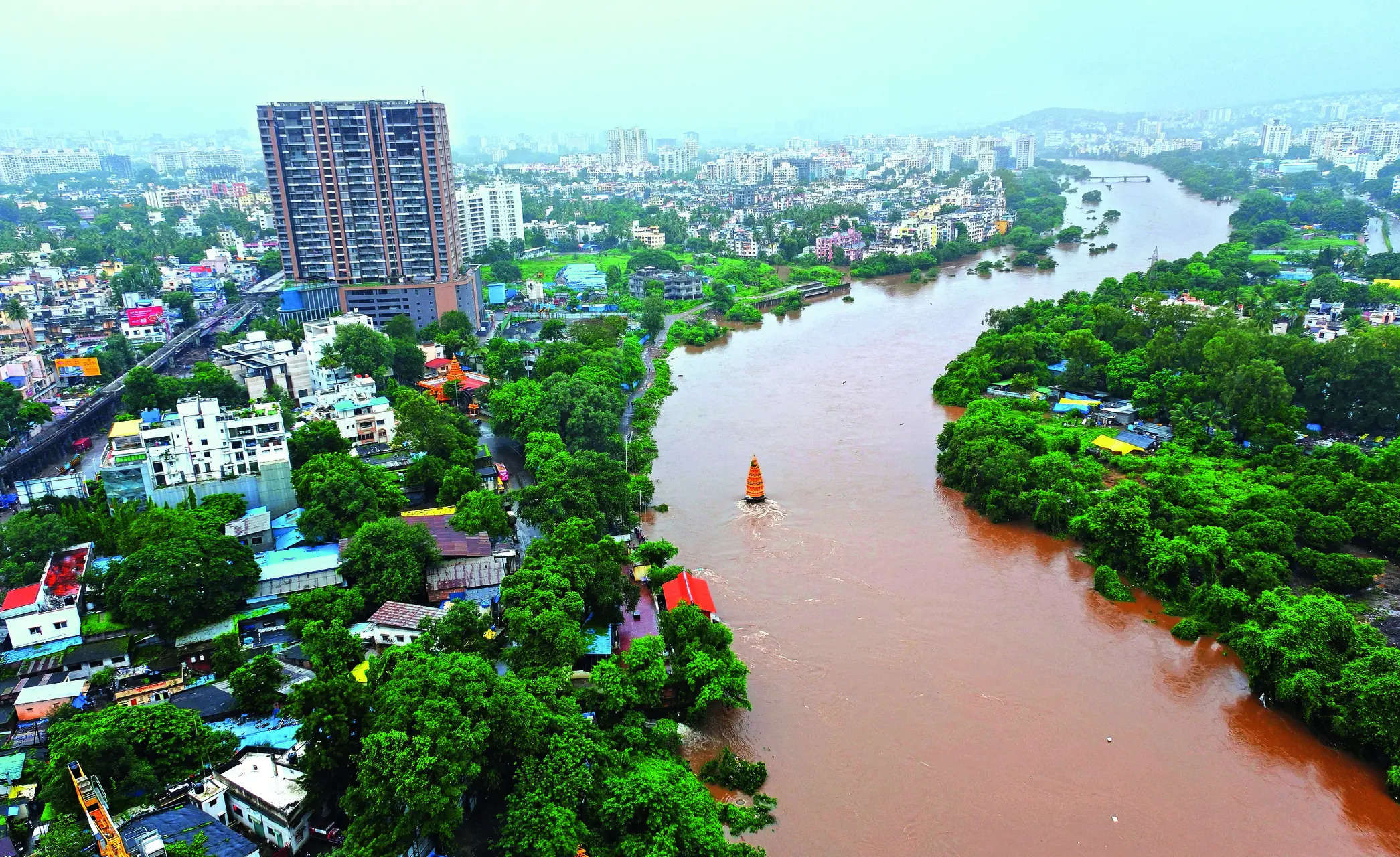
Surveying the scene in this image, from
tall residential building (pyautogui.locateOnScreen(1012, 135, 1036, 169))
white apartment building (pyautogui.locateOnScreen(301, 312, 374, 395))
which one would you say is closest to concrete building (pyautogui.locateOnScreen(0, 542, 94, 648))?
white apartment building (pyautogui.locateOnScreen(301, 312, 374, 395))

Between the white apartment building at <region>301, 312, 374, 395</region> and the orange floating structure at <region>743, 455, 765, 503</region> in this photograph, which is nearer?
the orange floating structure at <region>743, 455, 765, 503</region>

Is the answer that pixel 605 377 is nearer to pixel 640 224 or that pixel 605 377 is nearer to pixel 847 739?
pixel 847 739

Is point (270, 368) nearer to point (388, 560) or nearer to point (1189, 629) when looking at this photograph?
point (388, 560)

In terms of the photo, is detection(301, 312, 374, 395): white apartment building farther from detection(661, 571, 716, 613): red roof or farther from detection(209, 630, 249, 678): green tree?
detection(661, 571, 716, 613): red roof

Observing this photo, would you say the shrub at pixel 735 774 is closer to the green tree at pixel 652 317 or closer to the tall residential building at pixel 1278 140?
the green tree at pixel 652 317

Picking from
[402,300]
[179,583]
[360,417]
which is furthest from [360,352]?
[179,583]

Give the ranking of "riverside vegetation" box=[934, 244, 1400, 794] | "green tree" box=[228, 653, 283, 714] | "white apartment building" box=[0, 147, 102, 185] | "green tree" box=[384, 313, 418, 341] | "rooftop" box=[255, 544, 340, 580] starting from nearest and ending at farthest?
"green tree" box=[228, 653, 283, 714] < "riverside vegetation" box=[934, 244, 1400, 794] < "rooftop" box=[255, 544, 340, 580] < "green tree" box=[384, 313, 418, 341] < "white apartment building" box=[0, 147, 102, 185]
